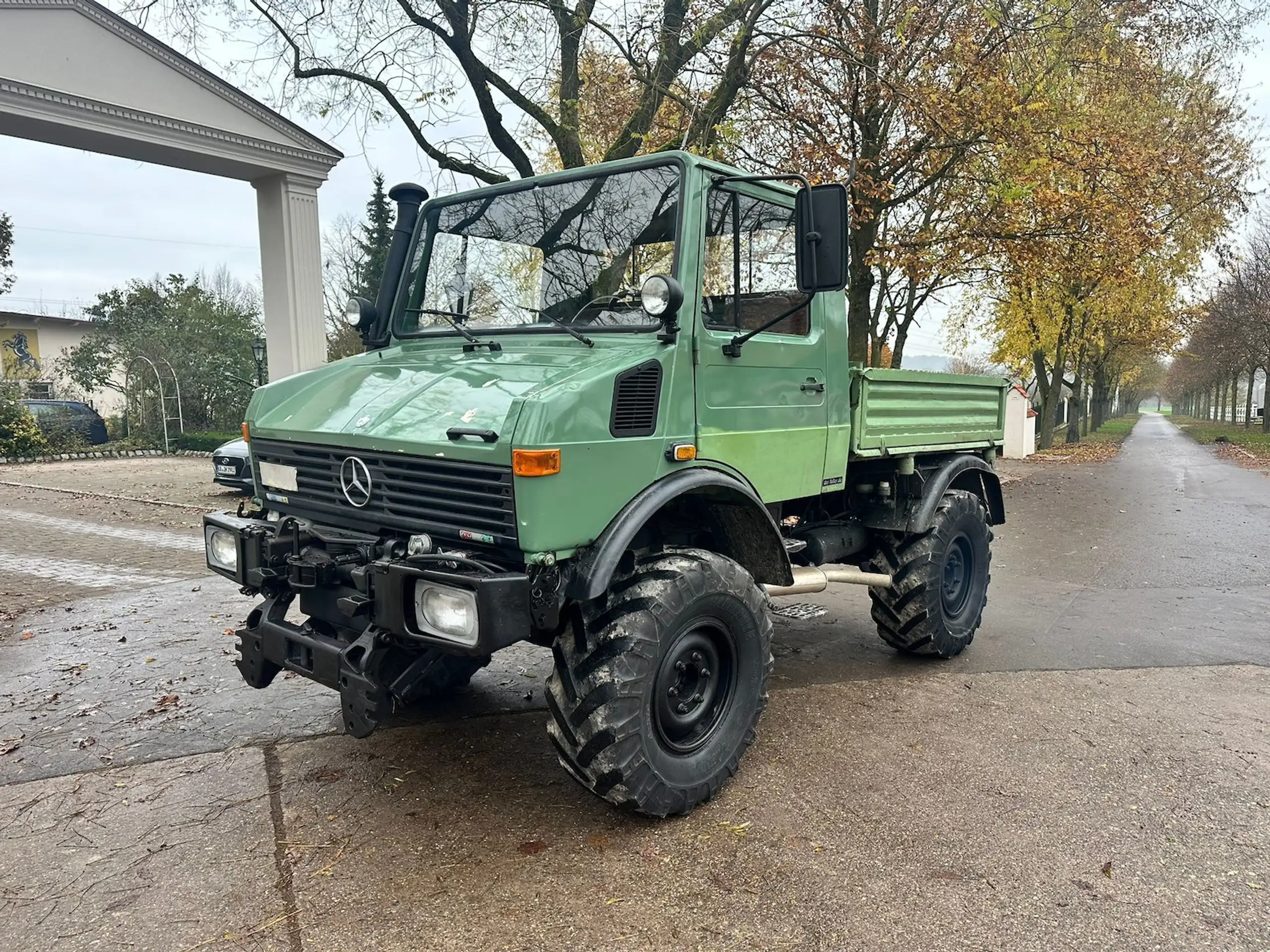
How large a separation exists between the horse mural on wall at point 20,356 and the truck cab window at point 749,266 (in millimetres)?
28006

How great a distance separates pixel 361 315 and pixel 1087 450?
87.0 ft

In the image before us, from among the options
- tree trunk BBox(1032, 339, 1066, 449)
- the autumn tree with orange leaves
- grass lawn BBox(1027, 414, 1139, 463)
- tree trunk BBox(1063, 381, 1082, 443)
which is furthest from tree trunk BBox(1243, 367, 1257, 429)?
the autumn tree with orange leaves

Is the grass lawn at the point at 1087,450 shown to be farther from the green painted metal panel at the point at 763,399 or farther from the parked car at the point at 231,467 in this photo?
the green painted metal panel at the point at 763,399

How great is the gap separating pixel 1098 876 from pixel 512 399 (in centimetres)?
259

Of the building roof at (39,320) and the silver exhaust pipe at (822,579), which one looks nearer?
the silver exhaust pipe at (822,579)

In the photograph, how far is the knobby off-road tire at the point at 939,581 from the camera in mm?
4965

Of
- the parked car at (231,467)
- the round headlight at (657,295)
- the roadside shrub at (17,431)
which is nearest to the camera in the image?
the round headlight at (657,295)

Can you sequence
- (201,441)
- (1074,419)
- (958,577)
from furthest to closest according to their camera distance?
(1074,419) → (201,441) → (958,577)

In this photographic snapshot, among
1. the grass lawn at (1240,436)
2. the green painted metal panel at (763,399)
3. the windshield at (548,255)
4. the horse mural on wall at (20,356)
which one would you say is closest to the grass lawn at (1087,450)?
the grass lawn at (1240,436)

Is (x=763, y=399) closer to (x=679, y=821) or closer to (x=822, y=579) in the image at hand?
(x=822, y=579)

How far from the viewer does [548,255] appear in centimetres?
379

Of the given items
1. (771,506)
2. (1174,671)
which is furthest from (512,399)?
(1174,671)

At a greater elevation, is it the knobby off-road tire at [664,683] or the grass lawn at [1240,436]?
the knobby off-road tire at [664,683]

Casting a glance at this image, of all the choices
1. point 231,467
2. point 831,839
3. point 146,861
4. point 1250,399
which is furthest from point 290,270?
point 1250,399
